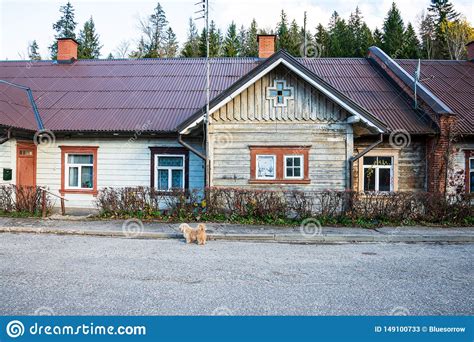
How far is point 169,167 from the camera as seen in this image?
49.9 feet

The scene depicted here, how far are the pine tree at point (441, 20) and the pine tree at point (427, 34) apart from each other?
23.4 inches

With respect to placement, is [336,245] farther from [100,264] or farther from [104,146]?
[104,146]

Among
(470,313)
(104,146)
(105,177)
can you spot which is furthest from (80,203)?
(470,313)

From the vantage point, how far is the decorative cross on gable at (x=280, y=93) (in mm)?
13211

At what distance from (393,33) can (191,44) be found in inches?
1033

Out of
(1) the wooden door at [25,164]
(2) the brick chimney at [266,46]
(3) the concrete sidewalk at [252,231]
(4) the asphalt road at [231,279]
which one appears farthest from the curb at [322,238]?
(2) the brick chimney at [266,46]

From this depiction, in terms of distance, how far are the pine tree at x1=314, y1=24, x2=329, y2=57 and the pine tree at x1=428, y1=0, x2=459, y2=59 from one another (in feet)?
47.7

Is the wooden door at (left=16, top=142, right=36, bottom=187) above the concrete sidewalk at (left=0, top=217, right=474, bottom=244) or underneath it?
above

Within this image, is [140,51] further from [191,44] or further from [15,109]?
[15,109]

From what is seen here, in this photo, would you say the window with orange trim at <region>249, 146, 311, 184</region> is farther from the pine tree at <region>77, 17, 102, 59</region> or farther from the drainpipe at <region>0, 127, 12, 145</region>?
the pine tree at <region>77, 17, 102, 59</region>

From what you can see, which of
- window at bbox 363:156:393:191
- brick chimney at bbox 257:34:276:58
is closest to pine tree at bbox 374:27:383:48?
brick chimney at bbox 257:34:276:58

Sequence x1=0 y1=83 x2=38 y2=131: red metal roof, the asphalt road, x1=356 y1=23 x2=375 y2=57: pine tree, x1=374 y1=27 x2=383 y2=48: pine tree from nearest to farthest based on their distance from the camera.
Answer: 1. the asphalt road
2. x1=0 y1=83 x2=38 y2=131: red metal roof
3. x1=356 y1=23 x2=375 y2=57: pine tree
4. x1=374 y1=27 x2=383 y2=48: pine tree

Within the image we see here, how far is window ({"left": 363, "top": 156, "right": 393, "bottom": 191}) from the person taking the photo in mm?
15117

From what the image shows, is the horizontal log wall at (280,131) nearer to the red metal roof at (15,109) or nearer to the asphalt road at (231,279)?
the asphalt road at (231,279)
